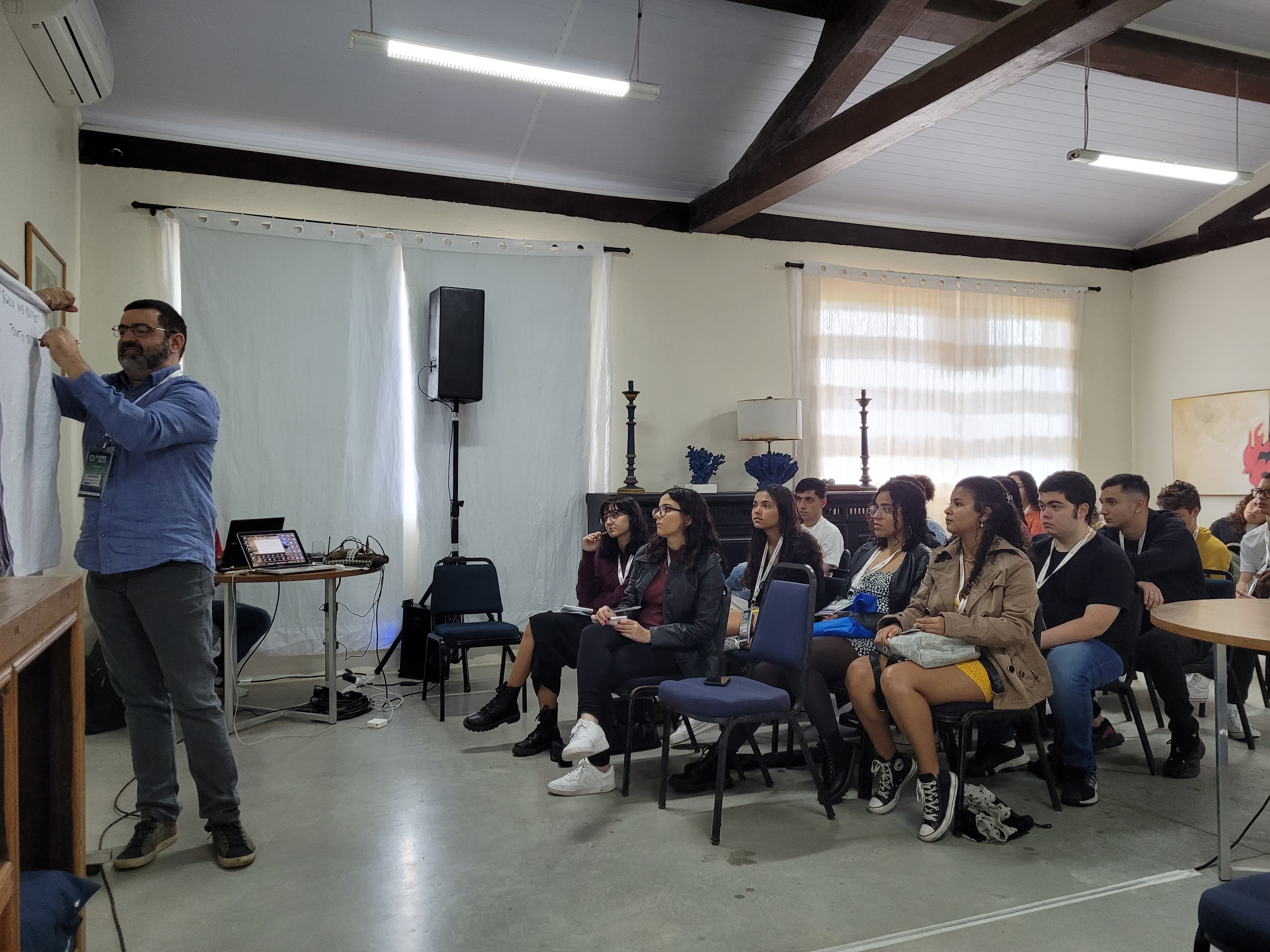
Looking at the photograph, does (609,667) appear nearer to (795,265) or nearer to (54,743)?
(54,743)

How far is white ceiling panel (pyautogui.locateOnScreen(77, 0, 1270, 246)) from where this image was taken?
180 inches

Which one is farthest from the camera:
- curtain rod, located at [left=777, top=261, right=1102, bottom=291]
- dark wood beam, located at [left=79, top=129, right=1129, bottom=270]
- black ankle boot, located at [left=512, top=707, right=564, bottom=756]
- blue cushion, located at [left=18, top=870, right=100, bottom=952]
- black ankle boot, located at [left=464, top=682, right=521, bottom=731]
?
curtain rod, located at [left=777, top=261, right=1102, bottom=291]

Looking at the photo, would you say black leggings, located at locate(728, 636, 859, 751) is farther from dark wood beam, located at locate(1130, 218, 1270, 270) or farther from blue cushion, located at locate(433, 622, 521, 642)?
dark wood beam, located at locate(1130, 218, 1270, 270)

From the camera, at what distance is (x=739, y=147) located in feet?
19.1

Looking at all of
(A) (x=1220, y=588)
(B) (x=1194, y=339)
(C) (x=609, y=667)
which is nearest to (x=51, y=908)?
(C) (x=609, y=667)

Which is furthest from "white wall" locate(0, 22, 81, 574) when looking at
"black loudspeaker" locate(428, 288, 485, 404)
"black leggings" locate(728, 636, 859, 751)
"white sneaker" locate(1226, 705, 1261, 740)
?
"white sneaker" locate(1226, 705, 1261, 740)

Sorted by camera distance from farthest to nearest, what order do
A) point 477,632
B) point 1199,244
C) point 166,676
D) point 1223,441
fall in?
point 1199,244, point 1223,441, point 477,632, point 166,676

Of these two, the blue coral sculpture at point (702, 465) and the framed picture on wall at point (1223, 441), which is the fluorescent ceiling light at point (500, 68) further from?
the framed picture on wall at point (1223, 441)

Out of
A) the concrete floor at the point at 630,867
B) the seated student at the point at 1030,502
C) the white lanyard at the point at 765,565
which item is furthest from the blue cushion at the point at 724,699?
the seated student at the point at 1030,502

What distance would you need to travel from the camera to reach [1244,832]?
2.83 m

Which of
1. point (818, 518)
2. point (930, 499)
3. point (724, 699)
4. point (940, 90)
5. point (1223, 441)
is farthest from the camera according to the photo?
point (1223, 441)

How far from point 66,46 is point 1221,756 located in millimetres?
4915

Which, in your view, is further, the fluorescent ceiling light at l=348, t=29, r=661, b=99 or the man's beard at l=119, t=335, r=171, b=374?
the fluorescent ceiling light at l=348, t=29, r=661, b=99

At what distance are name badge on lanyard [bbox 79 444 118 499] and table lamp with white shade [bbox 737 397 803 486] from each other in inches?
164
